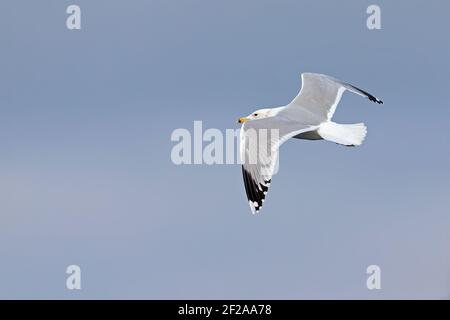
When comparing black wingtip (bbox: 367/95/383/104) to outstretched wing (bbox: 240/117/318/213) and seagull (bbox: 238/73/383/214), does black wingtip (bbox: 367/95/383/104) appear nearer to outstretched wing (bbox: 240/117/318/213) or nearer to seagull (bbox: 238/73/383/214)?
seagull (bbox: 238/73/383/214)

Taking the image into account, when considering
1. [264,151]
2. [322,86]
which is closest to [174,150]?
[264,151]

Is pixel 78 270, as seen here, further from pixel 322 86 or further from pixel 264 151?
pixel 322 86

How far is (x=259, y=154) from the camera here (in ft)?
13.5

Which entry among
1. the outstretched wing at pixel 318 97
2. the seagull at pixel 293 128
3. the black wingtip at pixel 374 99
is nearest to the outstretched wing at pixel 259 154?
the seagull at pixel 293 128

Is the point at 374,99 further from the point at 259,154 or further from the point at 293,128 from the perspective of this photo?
the point at 259,154

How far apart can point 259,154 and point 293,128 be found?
0.39m

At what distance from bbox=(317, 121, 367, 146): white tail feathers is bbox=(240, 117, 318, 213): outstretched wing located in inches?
19.9

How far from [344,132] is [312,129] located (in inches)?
13.6

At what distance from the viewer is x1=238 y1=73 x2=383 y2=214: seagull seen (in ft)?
13.3

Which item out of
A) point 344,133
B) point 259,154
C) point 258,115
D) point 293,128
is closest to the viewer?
point 259,154

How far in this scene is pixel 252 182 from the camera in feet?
13.3

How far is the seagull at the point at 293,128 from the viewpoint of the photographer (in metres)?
4.06

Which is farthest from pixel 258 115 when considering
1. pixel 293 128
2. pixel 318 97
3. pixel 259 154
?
pixel 259 154
